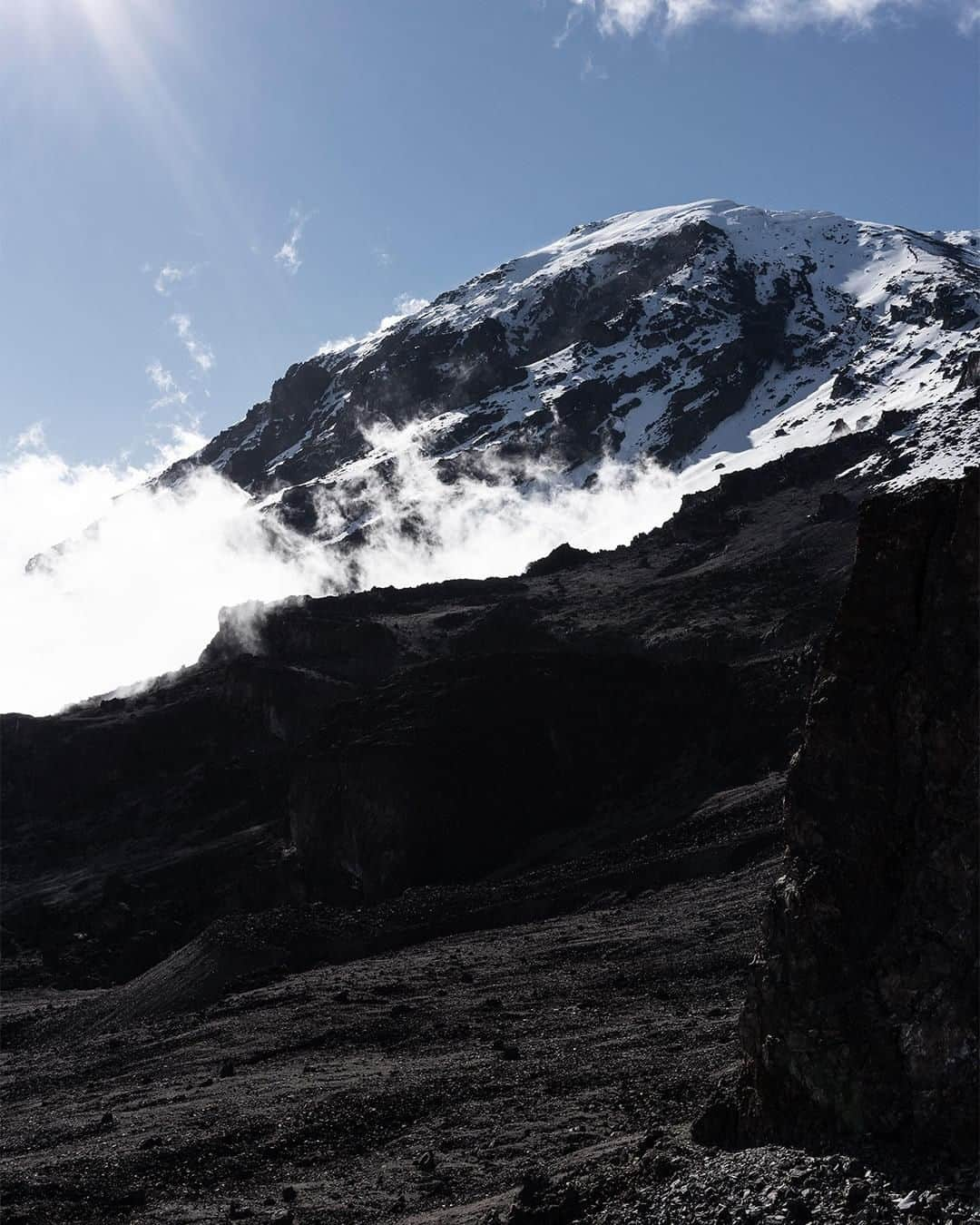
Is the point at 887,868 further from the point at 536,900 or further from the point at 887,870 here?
the point at 536,900

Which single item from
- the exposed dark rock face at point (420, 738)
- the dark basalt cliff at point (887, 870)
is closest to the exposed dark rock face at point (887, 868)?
the dark basalt cliff at point (887, 870)

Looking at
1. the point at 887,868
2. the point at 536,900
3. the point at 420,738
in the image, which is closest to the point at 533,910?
the point at 536,900

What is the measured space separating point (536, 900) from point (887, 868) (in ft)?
132

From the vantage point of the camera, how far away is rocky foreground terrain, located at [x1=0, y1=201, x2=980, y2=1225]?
21797 mm

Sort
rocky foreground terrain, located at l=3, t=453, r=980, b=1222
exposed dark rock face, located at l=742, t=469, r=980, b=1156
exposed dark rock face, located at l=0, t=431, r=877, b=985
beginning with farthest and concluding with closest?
exposed dark rock face, located at l=0, t=431, r=877, b=985 < rocky foreground terrain, located at l=3, t=453, r=980, b=1222 < exposed dark rock face, located at l=742, t=469, r=980, b=1156

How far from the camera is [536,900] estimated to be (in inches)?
2415

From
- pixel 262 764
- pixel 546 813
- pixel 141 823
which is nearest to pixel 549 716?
pixel 546 813

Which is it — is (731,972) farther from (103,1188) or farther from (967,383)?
(967,383)

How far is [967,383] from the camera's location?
Answer: 537 feet

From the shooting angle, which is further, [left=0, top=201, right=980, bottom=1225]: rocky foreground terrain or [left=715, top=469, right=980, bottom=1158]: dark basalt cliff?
[left=0, top=201, right=980, bottom=1225]: rocky foreground terrain

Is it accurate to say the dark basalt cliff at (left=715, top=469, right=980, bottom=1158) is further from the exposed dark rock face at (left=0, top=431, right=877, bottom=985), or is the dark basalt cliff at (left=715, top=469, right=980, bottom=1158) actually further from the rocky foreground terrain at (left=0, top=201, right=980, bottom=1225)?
the exposed dark rock face at (left=0, top=431, right=877, bottom=985)

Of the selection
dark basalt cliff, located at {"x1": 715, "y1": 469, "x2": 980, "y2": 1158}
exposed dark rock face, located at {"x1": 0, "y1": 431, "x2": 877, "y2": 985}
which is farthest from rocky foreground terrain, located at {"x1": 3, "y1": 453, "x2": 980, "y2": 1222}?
exposed dark rock face, located at {"x1": 0, "y1": 431, "x2": 877, "y2": 985}

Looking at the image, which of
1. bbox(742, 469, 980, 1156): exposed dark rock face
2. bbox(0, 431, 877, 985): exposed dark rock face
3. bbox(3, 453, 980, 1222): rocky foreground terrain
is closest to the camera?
bbox(742, 469, 980, 1156): exposed dark rock face

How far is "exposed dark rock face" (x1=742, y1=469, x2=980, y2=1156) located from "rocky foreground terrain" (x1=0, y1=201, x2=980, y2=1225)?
60mm
